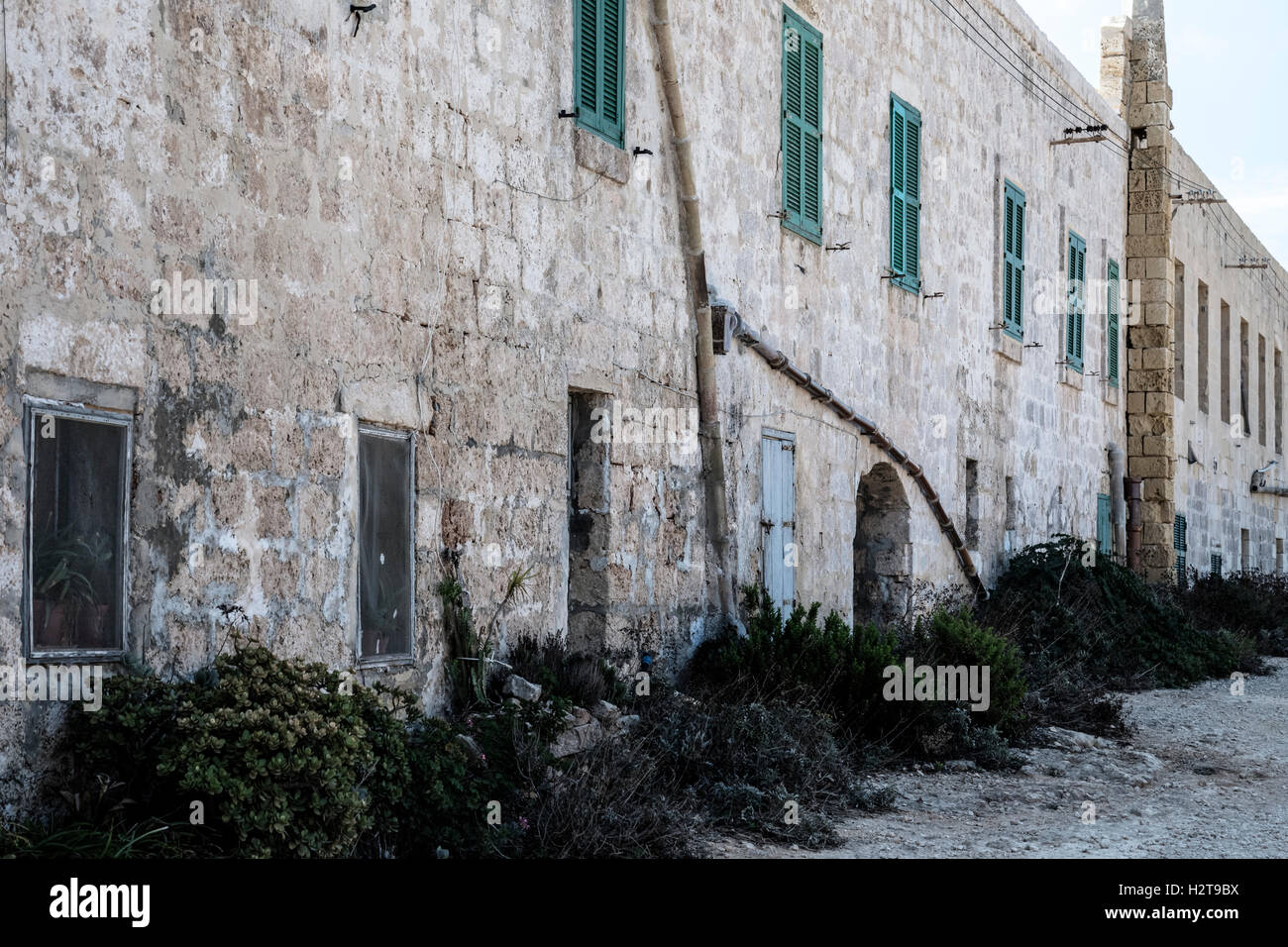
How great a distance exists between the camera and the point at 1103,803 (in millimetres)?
7445

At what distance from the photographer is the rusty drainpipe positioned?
8.49 m

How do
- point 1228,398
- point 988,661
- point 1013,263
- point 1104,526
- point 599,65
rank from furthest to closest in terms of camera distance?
point 1228,398 < point 1104,526 < point 1013,263 < point 988,661 < point 599,65

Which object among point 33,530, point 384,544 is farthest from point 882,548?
point 33,530

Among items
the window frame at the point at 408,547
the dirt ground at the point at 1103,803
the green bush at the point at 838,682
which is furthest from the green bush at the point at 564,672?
the dirt ground at the point at 1103,803

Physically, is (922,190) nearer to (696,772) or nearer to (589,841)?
(696,772)

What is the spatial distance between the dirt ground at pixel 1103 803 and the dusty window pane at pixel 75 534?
2586 millimetres

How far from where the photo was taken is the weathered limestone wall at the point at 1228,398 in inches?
794

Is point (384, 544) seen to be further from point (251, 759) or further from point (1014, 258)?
point (1014, 258)

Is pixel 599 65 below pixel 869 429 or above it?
above

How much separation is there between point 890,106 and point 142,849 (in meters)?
8.93

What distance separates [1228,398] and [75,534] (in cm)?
2169
